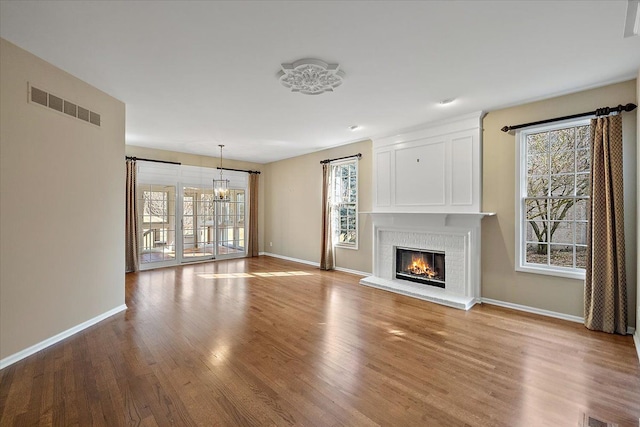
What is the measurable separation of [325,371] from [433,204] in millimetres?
3276

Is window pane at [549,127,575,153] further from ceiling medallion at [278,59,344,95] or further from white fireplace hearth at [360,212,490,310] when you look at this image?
ceiling medallion at [278,59,344,95]

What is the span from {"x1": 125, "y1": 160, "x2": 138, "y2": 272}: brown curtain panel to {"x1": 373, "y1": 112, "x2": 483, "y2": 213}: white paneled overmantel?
17.0 ft

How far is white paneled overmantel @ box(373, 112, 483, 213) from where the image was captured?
165 inches

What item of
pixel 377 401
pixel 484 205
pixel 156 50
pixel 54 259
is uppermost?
pixel 156 50

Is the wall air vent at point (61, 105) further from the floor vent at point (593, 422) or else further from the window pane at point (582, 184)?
the window pane at point (582, 184)

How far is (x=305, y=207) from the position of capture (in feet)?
23.8

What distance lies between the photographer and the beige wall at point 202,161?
638 centimetres

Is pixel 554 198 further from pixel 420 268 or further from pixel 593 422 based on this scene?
pixel 593 422

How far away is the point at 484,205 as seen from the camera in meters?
4.13

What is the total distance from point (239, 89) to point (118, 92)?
4.97 ft

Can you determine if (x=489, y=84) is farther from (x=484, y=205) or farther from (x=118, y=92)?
(x=118, y=92)

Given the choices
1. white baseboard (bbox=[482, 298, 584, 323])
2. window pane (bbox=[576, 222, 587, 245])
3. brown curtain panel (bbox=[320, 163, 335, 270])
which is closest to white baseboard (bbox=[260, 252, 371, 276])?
brown curtain panel (bbox=[320, 163, 335, 270])

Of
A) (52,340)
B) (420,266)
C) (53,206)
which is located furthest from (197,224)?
(420,266)

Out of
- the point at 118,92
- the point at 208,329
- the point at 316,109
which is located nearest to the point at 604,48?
the point at 316,109
